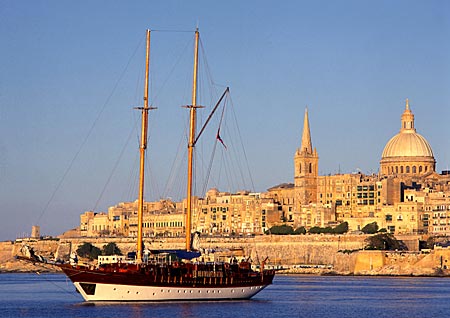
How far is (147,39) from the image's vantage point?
60.0m

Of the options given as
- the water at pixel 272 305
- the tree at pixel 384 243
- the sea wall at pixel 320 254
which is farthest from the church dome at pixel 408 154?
the water at pixel 272 305

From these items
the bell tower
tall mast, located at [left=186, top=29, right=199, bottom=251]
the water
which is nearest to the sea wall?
the bell tower

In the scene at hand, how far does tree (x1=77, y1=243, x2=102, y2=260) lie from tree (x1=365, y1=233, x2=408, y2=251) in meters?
35.0

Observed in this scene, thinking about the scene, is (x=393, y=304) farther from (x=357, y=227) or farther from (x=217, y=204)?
(x=217, y=204)

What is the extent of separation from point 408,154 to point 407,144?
1199mm

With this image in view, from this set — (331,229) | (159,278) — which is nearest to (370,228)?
(331,229)

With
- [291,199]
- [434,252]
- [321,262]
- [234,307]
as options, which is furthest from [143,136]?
[291,199]

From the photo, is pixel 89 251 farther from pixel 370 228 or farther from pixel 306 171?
pixel 370 228

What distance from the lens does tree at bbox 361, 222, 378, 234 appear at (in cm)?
12469

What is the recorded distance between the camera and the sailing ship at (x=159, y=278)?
181 feet

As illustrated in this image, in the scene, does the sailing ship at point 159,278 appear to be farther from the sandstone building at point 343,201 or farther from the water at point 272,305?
the sandstone building at point 343,201

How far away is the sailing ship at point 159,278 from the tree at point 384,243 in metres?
53.1

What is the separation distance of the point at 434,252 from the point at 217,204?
49.9m

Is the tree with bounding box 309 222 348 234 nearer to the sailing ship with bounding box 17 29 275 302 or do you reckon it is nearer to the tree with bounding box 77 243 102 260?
the tree with bounding box 77 243 102 260
